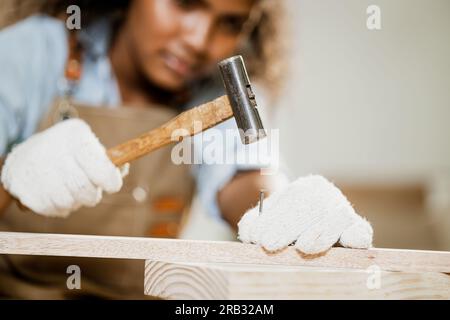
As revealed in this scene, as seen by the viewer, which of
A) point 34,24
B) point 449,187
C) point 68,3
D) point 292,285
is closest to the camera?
point 292,285

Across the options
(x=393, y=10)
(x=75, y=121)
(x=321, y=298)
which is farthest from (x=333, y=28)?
(x=321, y=298)

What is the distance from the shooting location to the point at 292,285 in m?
0.65

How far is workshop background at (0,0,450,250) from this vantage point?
2074 mm

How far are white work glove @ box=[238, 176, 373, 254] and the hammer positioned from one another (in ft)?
0.52

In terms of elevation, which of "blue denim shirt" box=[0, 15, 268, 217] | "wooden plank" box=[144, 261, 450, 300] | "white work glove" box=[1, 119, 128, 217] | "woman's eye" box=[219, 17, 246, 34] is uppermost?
"woman's eye" box=[219, 17, 246, 34]

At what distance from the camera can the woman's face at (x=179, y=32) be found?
58.4 inches

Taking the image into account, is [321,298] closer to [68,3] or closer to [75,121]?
[75,121]

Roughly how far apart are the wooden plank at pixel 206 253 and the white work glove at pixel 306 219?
26mm

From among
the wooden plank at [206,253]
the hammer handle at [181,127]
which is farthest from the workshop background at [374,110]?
the wooden plank at [206,253]

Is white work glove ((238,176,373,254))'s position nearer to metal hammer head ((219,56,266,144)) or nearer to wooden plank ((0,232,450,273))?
wooden plank ((0,232,450,273))

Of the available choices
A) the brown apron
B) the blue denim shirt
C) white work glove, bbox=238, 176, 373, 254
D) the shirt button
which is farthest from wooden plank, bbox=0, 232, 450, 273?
the shirt button

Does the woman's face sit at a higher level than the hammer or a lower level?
higher

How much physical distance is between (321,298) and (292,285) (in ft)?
0.16

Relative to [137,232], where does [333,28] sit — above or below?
above
